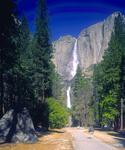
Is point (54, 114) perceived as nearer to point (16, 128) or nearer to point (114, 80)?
point (114, 80)

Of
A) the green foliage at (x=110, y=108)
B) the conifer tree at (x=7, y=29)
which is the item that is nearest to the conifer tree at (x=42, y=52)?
the green foliage at (x=110, y=108)

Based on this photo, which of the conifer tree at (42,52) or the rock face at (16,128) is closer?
the rock face at (16,128)

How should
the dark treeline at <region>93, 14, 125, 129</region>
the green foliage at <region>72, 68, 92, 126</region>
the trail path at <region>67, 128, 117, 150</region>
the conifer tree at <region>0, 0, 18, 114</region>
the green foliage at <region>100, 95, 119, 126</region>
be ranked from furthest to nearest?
the green foliage at <region>72, 68, 92, 126</region> < the dark treeline at <region>93, 14, 125, 129</region> < the green foliage at <region>100, 95, 119, 126</region> < the conifer tree at <region>0, 0, 18, 114</region> < the trail path at <region>67, 128, 117, 150</region>

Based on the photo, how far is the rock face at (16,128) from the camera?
29312mm

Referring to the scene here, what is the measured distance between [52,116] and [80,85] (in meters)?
58.2

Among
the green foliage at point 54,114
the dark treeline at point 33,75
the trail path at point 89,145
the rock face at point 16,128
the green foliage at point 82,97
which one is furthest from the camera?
the green foliage at point 82,97

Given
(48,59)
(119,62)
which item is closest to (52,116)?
(48,59)

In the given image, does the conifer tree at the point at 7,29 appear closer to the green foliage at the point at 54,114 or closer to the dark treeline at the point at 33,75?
the dark treeline at the point at 33,75

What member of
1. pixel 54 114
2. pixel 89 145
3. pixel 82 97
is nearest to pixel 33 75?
pixel 54 114

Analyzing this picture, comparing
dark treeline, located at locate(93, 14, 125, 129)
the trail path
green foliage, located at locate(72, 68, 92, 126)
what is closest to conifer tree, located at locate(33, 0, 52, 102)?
dark treeline, located at locate(93, 14, 125, 129)

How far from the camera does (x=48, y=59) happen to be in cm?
5841

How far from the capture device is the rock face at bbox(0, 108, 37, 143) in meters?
29.3

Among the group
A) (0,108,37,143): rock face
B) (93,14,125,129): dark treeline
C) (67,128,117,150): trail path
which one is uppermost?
(93,14,125,129): dark treeline

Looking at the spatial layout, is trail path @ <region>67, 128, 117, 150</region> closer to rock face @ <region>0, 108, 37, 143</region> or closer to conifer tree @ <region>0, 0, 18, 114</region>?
rock face @ <region>0, 108, 37, 143</region>
